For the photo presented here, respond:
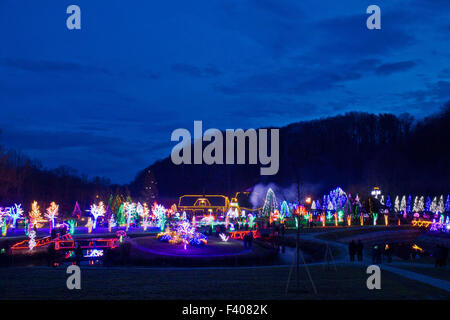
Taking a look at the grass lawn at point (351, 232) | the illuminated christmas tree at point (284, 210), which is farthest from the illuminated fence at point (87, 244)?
the illuminated christmas tree at point (284, 210)

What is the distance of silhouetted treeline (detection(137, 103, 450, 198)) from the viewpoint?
376 feet

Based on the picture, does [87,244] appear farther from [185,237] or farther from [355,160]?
[355,160]

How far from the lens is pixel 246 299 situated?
12.0 metres

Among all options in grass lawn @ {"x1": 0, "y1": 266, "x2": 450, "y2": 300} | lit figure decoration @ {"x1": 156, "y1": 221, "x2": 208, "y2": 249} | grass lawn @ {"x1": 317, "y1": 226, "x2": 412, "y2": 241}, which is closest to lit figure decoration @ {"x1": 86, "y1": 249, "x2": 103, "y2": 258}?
lit figure decoration @ {"x1": 156, "y1": 221, "x2": 208, "y2": 249}

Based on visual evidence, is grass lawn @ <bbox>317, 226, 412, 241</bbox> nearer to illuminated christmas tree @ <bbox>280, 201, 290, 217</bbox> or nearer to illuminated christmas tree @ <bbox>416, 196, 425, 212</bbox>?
illuminated christmas tree @ <bbox>280, 201, 290, 217</bbox>

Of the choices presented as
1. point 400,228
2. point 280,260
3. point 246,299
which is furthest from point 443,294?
point 400,228

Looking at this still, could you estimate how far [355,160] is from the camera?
156 metres

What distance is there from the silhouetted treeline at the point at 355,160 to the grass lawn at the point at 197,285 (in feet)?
239

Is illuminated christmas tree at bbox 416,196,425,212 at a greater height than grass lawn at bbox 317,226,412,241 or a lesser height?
greater

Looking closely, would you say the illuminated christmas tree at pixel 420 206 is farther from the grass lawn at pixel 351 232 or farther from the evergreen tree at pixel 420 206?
the grass lawn at pixel 351 232

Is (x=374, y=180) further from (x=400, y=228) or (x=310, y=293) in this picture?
(x=310, y=293)

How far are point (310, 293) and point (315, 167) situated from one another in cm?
13648

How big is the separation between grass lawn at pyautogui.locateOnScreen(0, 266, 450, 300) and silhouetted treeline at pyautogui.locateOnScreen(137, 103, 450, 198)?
72.7 metres

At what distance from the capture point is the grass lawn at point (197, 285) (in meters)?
12.7
